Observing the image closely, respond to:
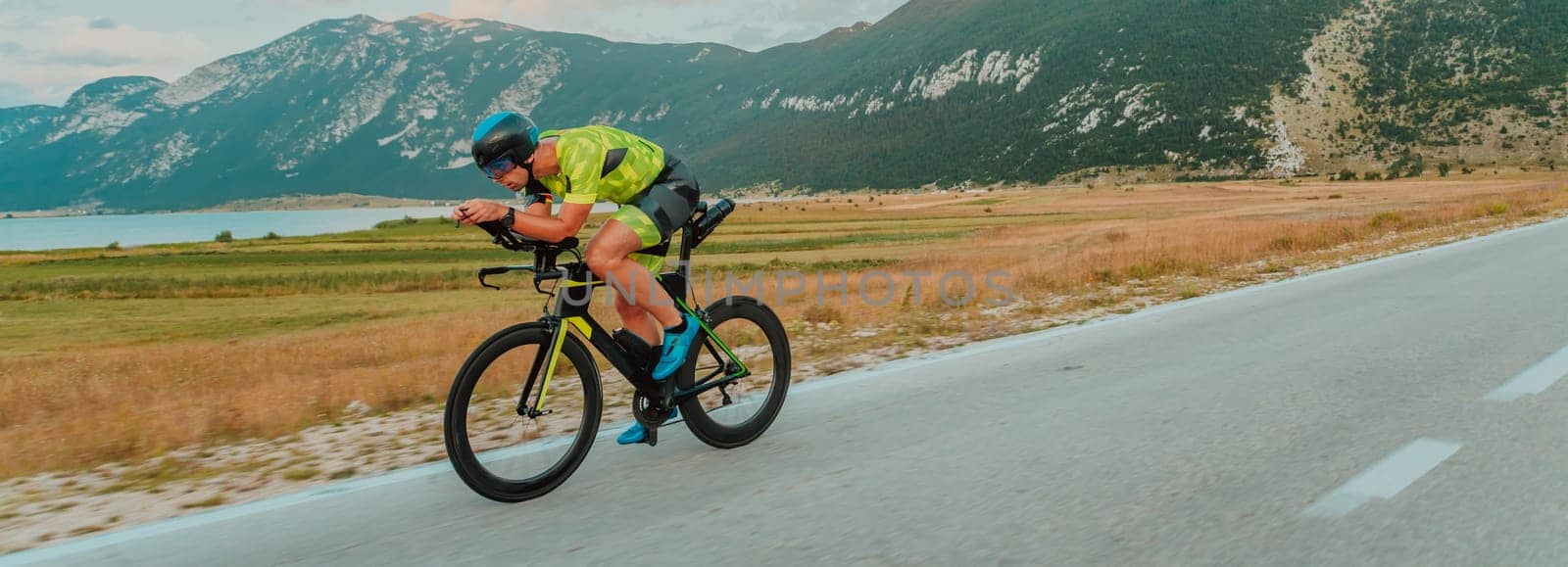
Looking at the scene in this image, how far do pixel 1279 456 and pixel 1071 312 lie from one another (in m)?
6.61

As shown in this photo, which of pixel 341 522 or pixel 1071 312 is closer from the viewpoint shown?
pixel 341 522

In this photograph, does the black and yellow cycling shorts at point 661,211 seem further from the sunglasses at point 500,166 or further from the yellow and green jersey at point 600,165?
the sunglasses at point 500,166

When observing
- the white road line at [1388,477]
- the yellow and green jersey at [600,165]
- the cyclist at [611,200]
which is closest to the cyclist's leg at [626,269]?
the cyclist at [611,200]

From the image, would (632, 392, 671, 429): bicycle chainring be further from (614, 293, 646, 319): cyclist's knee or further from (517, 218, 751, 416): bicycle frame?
(614, 293, 646, 319): cyclist's knee

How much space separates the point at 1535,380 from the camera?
592cm

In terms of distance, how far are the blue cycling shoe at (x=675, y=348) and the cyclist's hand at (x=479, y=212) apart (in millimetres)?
1128

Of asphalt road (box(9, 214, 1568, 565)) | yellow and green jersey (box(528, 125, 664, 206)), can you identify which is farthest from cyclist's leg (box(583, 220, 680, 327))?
asphalt road (box(9, 214, 1568, 565))

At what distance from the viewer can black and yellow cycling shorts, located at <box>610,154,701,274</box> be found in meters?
4.38

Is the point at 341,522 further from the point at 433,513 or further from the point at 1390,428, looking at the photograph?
the point at 1390,428

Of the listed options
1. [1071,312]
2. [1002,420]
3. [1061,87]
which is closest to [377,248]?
[1071,312]

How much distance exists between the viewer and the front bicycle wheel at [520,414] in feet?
12.4

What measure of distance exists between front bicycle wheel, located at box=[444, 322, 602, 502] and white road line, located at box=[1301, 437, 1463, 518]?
2.97 metres

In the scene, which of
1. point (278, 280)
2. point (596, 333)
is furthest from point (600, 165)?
point (278, 280)

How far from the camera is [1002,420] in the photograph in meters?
5.25
